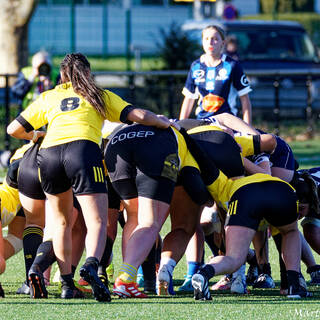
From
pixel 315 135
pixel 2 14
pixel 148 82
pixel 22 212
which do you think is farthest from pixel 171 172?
pixel 2 14

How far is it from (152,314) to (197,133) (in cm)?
167

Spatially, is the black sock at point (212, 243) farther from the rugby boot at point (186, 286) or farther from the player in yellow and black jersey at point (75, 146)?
the player in yellow and black jersey at point (75, 146)

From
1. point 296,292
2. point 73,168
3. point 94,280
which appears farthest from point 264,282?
point 73,168

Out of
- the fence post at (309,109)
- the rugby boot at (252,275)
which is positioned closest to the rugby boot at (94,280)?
the rugby boot at (252,275)

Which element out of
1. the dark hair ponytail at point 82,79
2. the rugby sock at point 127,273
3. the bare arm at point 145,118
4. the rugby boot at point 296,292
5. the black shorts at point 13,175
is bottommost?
→ the rugby boot at point 296,292

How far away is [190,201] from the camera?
21.2 ft

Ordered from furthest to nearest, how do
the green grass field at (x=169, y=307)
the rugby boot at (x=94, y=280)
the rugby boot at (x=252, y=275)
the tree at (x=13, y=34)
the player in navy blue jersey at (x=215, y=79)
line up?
the tree at (x=13, y=34) < the player in navy blue jersey at (x=215, y=79) < the rugby boot at (x=252, y=275) < the rugby boot at (x=94, y=280) < the green grass field at (x=169, y=307)

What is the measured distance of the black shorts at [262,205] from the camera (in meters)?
5.96

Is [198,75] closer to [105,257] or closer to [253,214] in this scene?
[105,257]

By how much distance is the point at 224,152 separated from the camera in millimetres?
6379

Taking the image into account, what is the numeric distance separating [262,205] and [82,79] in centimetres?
150

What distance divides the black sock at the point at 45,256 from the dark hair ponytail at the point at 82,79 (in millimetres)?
976

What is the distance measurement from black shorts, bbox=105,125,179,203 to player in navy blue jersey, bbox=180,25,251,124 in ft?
Answer: 8.94

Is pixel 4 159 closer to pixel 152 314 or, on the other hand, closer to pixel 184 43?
pixel 184 43
